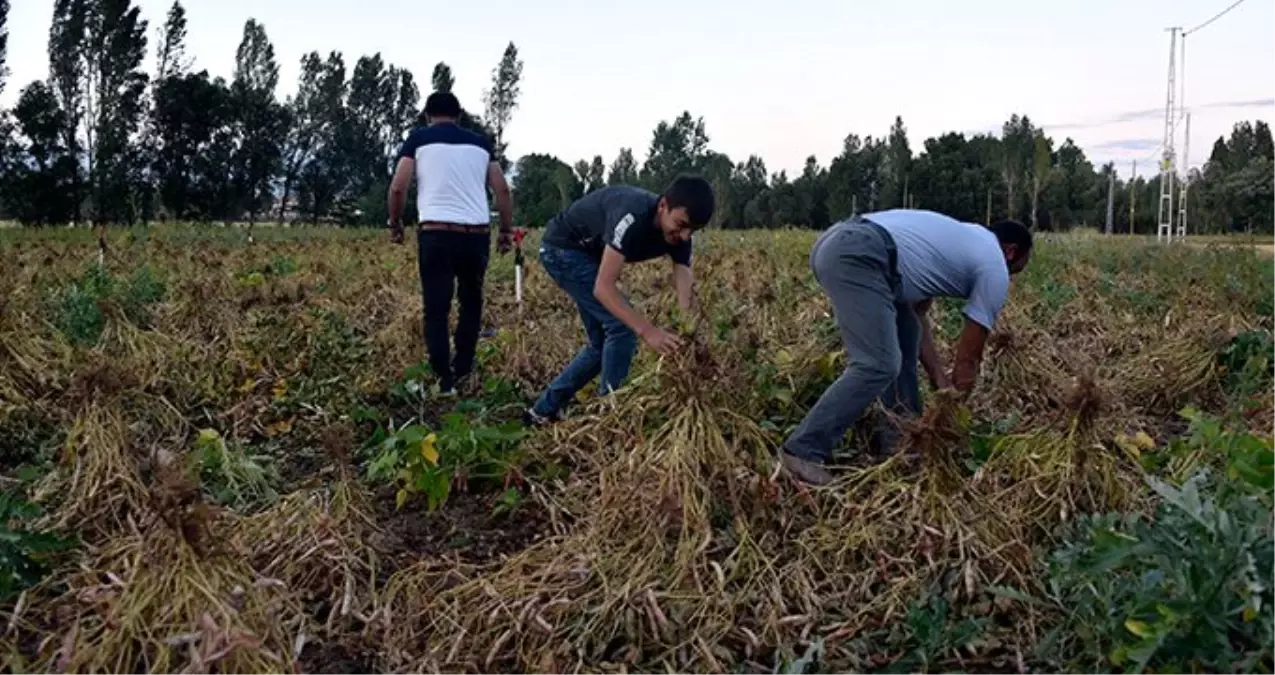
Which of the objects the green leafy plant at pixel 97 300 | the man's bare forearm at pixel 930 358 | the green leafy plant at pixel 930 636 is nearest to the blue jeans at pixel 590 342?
the man's bare forearm at pixel 930 358

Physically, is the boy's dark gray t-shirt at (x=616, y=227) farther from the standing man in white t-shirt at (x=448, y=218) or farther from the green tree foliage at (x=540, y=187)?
the green tree foliage at (x=540, y=187)

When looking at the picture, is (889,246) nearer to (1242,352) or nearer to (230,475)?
(230,475)

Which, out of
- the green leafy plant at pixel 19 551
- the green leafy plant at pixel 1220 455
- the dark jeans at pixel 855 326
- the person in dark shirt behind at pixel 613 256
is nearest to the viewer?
the green leafy plant at pixel 1220 455

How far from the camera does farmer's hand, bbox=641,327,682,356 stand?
10.2 feet

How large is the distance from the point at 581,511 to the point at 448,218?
208 centimetres

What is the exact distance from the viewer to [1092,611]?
7.48 feet

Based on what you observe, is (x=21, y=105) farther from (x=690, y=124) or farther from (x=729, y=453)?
(x=690, y=124)

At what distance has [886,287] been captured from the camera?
334 cm

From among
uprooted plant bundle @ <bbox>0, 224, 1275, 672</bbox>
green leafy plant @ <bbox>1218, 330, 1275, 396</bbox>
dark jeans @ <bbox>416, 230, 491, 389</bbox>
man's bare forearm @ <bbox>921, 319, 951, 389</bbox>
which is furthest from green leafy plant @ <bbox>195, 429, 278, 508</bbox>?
green leafy plant @ <bbox>1218, 330, 1275, 396</bbox>

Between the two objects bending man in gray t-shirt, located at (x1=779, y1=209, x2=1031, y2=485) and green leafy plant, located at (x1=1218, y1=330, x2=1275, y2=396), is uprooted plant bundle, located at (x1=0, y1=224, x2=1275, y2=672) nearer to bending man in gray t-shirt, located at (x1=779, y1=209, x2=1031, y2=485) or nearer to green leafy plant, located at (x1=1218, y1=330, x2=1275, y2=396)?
green leafy plant, located at (x1=1218, y1=330, x2=1275, y2=396)

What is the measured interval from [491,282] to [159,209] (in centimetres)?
3152

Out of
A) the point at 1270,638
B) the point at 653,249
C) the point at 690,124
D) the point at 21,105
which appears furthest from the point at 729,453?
the point at 690,124

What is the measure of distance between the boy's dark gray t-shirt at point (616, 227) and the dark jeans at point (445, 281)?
83 cm

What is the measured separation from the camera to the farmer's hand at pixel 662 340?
3104 millimetres
